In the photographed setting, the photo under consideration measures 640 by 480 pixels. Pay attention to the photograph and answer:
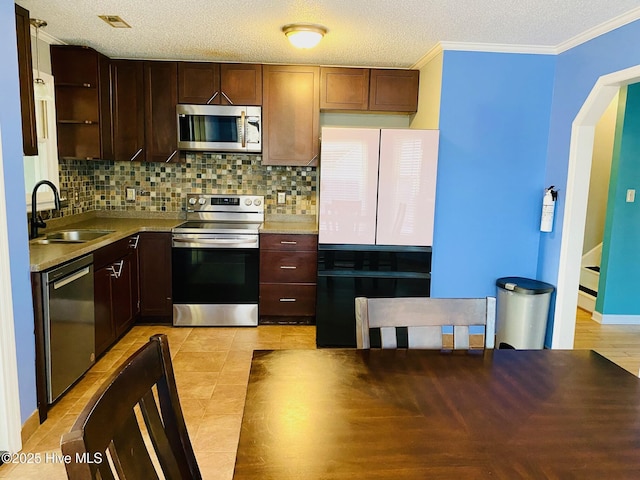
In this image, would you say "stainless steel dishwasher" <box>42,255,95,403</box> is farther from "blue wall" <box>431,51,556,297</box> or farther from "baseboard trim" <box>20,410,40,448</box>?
"blue wall" <box>431,51,556,297</box>

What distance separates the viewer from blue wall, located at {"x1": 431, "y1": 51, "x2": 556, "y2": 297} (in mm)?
3545

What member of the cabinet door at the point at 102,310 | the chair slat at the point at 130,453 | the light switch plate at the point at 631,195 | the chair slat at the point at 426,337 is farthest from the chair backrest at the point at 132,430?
the light switch plate at the point at 631,195

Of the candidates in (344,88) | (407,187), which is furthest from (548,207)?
(344,88)

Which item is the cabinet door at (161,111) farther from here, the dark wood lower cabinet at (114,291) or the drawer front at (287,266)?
the drawer front at (287,266)

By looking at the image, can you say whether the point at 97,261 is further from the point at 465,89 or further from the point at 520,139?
the point at 520,139

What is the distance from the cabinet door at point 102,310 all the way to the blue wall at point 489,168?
2.44 metres

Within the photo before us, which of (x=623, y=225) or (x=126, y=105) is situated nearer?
(x=126, y=105)

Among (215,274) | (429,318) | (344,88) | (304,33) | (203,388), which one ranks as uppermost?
(304,33)

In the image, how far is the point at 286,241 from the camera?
3992 mm

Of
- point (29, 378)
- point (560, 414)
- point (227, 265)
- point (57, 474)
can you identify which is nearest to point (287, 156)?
point (227, 265)

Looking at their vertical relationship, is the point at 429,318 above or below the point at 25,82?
below

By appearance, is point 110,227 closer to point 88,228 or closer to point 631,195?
point 88,228

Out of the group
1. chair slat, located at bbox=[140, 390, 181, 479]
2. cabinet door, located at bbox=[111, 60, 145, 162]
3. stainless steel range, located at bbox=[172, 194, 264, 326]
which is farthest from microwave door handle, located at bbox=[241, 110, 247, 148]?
chair slat, located at bbox=[140, 390, 181, 479]

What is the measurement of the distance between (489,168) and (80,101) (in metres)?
3.29
